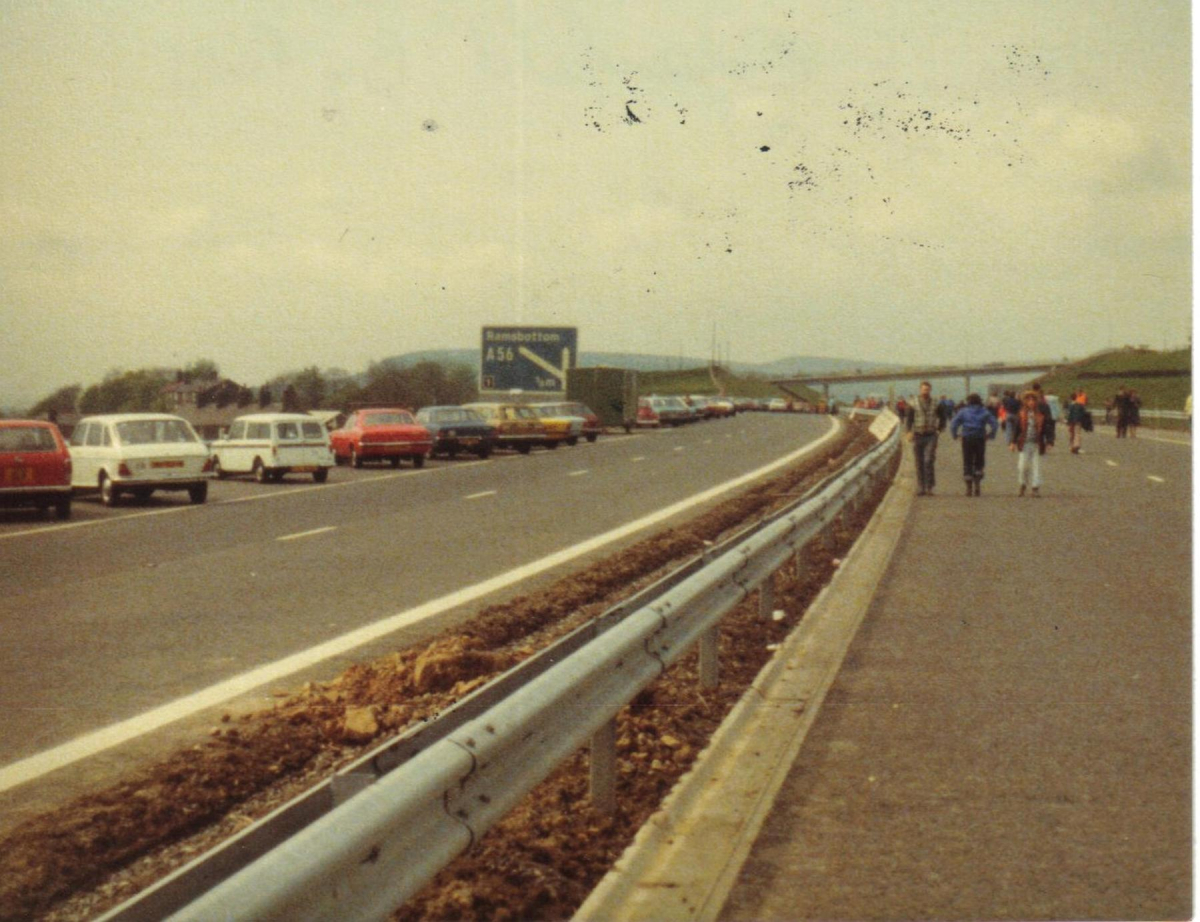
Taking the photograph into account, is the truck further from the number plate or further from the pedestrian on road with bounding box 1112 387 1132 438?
the number plate

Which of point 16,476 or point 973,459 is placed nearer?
point 16,476

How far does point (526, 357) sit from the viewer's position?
188 feet

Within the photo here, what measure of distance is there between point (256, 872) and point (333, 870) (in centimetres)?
25

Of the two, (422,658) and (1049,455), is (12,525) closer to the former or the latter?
(422,658)

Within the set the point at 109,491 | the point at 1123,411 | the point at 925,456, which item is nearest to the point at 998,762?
the point at 925,456

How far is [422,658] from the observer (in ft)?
27.7

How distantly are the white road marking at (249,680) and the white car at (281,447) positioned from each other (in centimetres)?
1546

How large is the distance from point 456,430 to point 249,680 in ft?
107

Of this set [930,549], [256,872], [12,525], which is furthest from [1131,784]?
[12,525]

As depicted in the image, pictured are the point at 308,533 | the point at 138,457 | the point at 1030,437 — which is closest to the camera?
the point at 308,533

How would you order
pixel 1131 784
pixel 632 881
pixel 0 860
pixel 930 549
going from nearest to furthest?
pixel 632 881
pixel 0 860
pixel 1131 784
pixel 930 549

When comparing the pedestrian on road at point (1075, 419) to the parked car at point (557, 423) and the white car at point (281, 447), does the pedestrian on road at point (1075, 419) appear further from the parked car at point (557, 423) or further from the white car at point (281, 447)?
the white car at point (281, 447)

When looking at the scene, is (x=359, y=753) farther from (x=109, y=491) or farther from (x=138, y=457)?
(x=109, y=491)

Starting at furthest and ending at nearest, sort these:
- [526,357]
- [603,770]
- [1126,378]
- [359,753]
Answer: [1126,378], [526,357], [359,753], [603,770]
